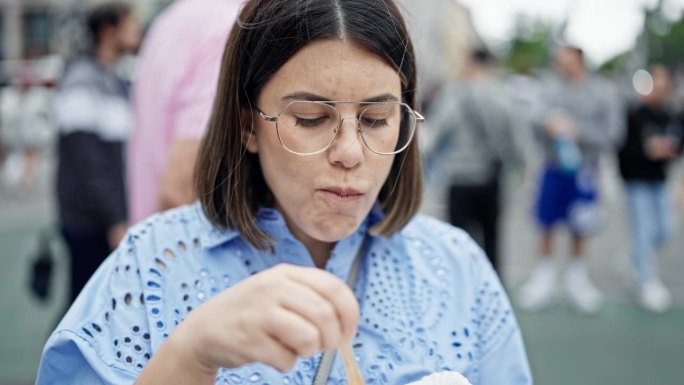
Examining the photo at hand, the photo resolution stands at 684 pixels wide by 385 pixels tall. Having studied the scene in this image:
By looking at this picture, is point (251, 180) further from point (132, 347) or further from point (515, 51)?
point (515, 51)

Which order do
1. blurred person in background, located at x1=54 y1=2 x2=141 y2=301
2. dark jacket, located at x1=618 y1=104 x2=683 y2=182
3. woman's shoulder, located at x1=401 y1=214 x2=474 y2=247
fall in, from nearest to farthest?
→ 1. woman's shoulder, located at x1=401 y1=214 x2=474 y2=247
2. blurred person in background, located at x1=54 y1=2 x2=141 y2=301
3. dark jacket, located at x1=618 y1=104 x2=683 y2=182

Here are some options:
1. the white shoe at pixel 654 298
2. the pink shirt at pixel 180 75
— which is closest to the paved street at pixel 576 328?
the white shoe at pixel 654 298

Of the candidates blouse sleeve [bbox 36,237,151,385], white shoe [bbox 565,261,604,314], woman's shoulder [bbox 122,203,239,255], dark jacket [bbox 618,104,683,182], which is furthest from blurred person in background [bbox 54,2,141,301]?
dark jacket [bbox 618,104,683,182]

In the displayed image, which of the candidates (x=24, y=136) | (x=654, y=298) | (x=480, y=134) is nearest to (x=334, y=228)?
(x=480, y=134)

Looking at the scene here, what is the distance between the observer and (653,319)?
5777 mm

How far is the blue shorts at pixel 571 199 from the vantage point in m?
5.97

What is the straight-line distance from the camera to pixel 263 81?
135 cm

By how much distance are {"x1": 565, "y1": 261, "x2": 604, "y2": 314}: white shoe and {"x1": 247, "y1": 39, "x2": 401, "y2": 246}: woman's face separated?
197 inches

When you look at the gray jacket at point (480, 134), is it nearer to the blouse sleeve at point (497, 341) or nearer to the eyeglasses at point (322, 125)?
the blouse sleeve at point (497, 341)

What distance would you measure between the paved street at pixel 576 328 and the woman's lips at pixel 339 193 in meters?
3.55

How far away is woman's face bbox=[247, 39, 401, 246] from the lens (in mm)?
1282

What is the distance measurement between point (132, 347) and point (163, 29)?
1264 millimetres

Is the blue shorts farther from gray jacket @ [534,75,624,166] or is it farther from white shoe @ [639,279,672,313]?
white shoe @ [639,279,672,313]

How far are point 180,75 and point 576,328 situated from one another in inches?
163
